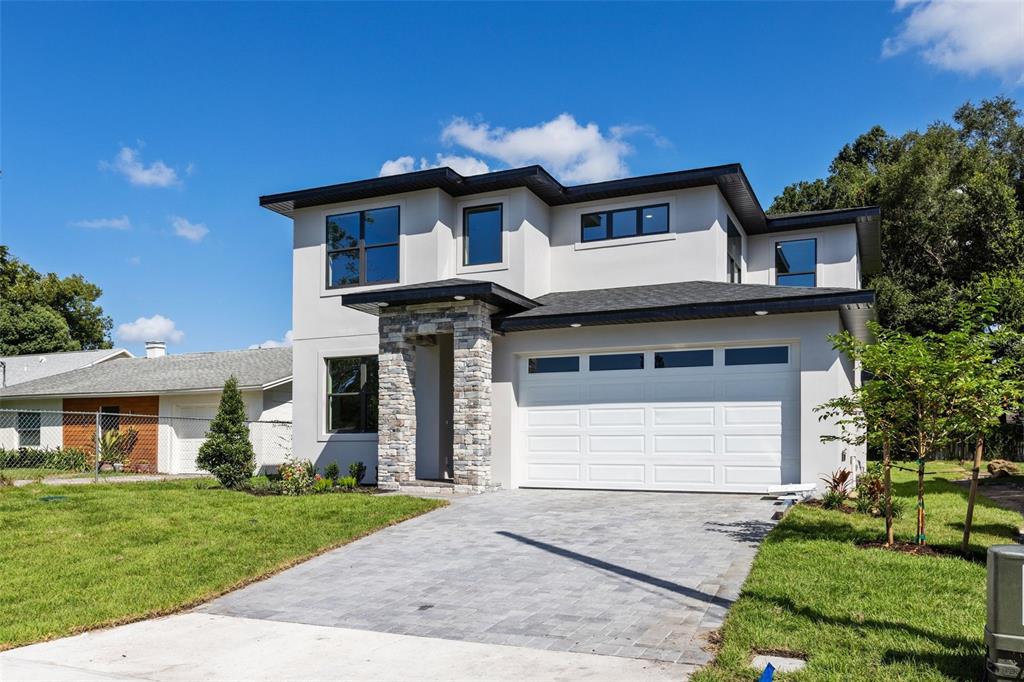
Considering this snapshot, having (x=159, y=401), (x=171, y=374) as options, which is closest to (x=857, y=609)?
(x=159, y=401)

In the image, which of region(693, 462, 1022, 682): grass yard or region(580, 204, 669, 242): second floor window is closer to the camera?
region(693, 462, 1022, 682): grass yard

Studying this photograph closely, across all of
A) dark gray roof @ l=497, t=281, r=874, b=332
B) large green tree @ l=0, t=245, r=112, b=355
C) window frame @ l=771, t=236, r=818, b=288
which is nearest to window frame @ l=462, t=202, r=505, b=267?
dark gray roof @ l=497, t=281, r=874, b=332

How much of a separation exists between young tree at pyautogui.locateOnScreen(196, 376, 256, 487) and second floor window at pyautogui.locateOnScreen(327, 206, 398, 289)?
352 centimetres

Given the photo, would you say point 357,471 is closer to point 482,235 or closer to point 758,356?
point 482,235

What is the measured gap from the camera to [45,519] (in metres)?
11.1

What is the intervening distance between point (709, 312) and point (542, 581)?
7408 mm

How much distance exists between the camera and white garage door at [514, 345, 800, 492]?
45.4 ft

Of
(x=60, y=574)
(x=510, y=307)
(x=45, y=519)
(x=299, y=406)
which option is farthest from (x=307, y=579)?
(x=299, y=406)

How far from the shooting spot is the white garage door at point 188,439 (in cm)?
2481

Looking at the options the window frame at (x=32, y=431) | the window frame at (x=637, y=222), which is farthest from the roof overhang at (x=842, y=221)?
the window frame at (x=32, y=431)

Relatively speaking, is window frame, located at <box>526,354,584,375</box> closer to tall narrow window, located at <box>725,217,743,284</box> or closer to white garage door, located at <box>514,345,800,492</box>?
white garage door, located at <box>514,345,800,492</box>

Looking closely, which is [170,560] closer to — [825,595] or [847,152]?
[825,595]

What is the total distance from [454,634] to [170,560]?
4495 millimetres

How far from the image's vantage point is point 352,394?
17906 mm
